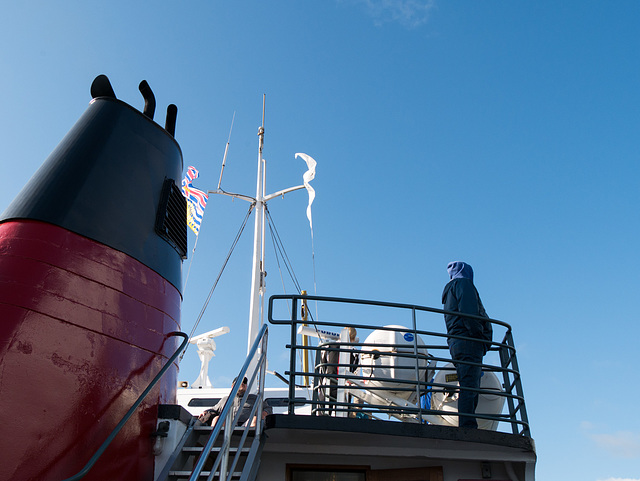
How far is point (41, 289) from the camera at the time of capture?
12.0 feet

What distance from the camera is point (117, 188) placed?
4629mm

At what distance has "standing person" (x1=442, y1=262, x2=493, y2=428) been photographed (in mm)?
5781

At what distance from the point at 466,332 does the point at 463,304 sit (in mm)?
344

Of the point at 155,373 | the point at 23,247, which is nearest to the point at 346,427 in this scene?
the point at 155,373

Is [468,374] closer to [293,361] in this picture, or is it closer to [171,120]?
[293,361]

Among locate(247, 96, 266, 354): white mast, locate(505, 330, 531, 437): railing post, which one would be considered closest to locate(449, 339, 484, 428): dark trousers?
locate(505, 330, 531, 437): railing post

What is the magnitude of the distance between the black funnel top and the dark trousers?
316 cm

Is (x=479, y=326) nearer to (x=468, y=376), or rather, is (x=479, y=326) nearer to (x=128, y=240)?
(x=468, y=376)

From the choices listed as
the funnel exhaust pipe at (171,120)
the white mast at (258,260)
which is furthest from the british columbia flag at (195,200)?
the funnel exhaust pipe at (171,120)

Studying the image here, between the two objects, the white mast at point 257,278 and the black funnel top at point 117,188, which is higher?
the white mast at point 257,278

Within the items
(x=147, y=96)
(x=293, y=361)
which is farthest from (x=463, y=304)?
(x=147, y=96)

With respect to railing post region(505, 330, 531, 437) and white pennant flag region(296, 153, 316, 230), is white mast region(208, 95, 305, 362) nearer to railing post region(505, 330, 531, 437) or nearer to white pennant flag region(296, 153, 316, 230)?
white pennant flag region(296, 153, 316, 230)

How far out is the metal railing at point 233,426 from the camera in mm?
3325

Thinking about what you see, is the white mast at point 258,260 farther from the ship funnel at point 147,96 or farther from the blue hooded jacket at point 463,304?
the ship funnel at point 147,96
